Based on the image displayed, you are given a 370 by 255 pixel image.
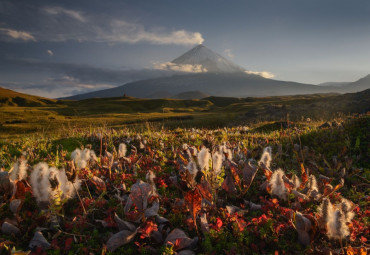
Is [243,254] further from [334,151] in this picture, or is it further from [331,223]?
[334,151]

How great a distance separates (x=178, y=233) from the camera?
2.35 m

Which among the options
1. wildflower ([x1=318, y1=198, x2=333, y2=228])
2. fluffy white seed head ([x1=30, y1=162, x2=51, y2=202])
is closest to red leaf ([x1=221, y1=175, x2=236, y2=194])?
wildflower ([x1=318, y1=198, x2=333, y2=228])

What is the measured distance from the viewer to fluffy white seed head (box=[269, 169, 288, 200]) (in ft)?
10.7

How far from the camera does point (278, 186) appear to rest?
3.31 meters

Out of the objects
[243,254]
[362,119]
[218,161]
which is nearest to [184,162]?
[218,161]

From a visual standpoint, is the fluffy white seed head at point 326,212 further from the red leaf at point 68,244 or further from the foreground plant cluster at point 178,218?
the red leaf at point 68,244

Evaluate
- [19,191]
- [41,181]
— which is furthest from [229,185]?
[19,191]

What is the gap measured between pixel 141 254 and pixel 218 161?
1.61m

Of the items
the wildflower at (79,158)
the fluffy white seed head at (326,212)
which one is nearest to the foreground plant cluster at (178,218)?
the fluffy white seed head at (326,212)

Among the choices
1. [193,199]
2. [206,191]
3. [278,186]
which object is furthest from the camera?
[278,186]

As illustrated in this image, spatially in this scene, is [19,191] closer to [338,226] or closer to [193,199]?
[193,199]

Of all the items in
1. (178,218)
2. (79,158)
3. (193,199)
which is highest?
(79,158)

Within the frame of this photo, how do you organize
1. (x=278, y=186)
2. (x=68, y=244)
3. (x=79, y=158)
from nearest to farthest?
(x=68, y=244)
(x=278, y=186)
(x=79, y=158)

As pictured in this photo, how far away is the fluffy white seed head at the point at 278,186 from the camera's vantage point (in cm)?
327
